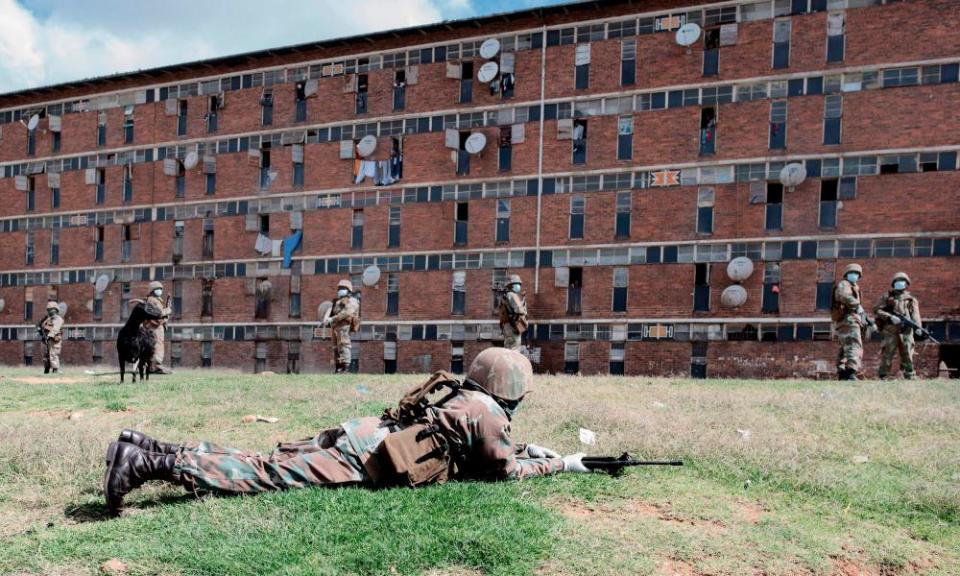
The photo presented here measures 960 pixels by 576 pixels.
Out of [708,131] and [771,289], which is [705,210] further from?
[771,289]

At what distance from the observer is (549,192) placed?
30344 mm

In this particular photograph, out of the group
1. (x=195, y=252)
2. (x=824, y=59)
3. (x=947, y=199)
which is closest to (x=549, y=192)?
(x=824, y=59)

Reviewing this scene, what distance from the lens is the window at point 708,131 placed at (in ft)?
91.9

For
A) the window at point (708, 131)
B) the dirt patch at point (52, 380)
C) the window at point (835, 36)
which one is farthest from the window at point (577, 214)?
the dirt patch at point (52, 380)

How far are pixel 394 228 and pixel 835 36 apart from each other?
17.9 metres

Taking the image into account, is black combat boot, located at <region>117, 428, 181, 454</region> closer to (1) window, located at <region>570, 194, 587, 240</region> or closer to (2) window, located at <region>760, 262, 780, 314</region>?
(2) window, located at <region>760, 262, 780, 314</region>

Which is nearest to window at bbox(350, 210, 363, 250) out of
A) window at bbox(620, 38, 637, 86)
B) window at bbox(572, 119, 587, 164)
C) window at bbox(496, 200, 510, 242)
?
window at bbox(496, 200, 510, 242)

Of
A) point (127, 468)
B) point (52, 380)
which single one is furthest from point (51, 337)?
point (127, 468)

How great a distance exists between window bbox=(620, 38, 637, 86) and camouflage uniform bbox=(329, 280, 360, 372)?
14.5m

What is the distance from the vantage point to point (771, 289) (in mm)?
26797

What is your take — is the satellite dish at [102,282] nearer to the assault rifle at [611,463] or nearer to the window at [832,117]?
the window at [832,117]

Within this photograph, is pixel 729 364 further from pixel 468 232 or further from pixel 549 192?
pixel 468 232

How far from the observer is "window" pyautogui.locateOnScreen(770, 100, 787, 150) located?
2702cm

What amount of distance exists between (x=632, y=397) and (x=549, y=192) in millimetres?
17982
